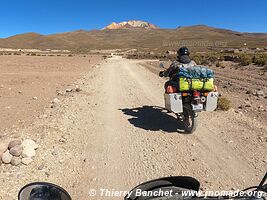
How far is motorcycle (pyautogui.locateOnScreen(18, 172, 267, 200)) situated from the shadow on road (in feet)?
16.1

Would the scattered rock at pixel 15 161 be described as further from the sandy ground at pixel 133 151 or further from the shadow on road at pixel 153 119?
the shadow on road at pixel 153 119

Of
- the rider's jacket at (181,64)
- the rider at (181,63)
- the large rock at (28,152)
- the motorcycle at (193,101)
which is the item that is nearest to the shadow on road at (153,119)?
the motorcycle at (193,101)

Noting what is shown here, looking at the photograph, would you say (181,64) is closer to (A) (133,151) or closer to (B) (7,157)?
(A) (133,151)

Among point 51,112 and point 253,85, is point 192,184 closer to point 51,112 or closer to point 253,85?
point 51,112

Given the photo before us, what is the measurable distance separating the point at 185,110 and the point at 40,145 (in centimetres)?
376

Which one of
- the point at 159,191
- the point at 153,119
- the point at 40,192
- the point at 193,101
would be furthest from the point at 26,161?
the point at 153,119

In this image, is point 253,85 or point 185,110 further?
point 253,85

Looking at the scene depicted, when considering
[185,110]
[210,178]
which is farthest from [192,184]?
[185,110]

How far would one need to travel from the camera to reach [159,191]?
3.09 m

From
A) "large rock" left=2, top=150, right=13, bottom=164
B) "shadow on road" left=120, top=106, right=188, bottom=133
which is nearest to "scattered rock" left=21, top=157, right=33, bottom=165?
"large rock" left=2, top=150, right=13, bottom=164

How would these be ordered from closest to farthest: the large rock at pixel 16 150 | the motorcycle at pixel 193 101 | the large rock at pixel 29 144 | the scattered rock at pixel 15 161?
the scattered rock at pixel 15 161 → the large rock at pixel 16 150 → the large rock at pixel 29 144 → the motorcycle at pixel 193 101

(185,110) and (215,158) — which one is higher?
(185,110)

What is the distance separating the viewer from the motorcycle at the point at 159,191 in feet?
8.97

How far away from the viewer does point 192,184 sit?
3.28 metres
